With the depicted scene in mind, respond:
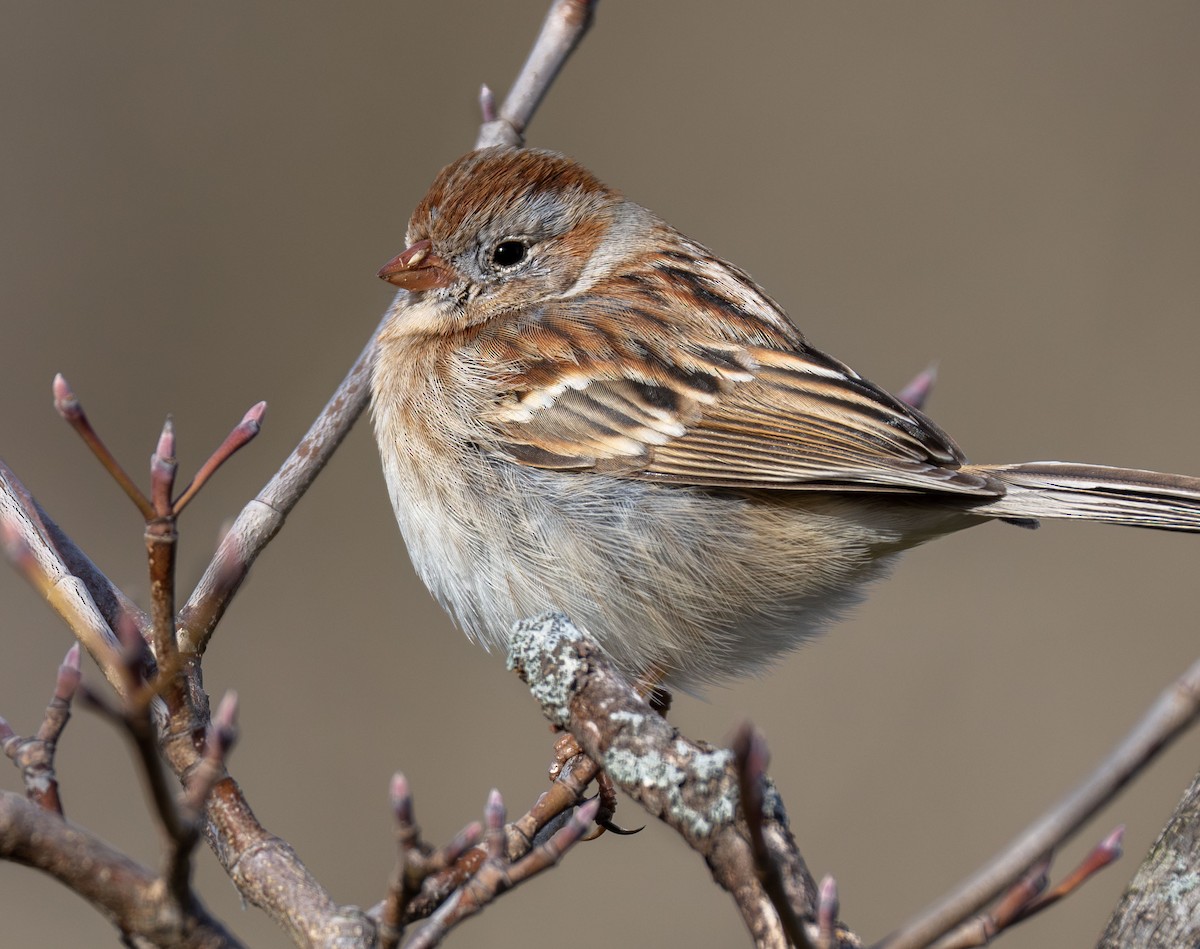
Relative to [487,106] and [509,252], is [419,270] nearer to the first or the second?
[509,252]

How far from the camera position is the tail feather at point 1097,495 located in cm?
267

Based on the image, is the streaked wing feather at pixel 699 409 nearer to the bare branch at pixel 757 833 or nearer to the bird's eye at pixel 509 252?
the bird's eye at pixel 509 252

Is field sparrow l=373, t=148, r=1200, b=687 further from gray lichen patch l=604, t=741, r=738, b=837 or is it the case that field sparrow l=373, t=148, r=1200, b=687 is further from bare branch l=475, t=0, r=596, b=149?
gray lichen patch l=604, t=741, r=738, b=837

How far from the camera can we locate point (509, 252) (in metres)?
3.52

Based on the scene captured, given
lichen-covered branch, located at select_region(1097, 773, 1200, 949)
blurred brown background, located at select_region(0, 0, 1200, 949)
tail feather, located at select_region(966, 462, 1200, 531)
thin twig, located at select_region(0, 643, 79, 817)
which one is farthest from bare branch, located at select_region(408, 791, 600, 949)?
blurred brown background, located at select_region(0, 0, 1200, 949)

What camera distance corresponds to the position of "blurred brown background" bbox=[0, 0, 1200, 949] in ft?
17.4

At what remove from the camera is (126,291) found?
5.93 m

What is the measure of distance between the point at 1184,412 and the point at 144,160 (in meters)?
5.13

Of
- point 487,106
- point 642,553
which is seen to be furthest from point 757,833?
point 487,106

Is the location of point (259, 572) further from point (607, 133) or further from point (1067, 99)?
point (1067, 99)

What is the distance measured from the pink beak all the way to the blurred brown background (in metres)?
2.23

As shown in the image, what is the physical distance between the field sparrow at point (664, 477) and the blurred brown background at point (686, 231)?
206cm

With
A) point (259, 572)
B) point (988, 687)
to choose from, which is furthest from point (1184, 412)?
point (259, 572)

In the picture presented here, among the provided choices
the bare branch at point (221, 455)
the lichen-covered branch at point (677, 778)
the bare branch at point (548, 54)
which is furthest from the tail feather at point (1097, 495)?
the bare branch at point (221, 455)
